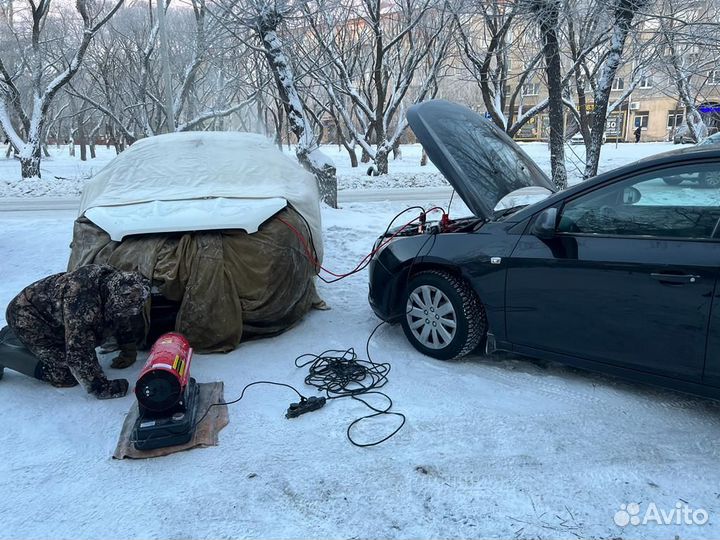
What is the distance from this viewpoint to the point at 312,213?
555 centimetres

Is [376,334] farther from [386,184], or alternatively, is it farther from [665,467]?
[386,184]

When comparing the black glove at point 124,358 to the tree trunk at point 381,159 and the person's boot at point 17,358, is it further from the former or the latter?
the tree trunk at point 381,159

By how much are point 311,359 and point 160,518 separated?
193 centimetres

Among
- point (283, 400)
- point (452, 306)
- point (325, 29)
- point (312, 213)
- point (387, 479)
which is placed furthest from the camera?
point (325, 29)

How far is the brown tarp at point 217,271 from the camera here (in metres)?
4.32

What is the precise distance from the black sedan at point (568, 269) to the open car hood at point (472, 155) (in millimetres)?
13

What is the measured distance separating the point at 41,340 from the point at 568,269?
3.58 m

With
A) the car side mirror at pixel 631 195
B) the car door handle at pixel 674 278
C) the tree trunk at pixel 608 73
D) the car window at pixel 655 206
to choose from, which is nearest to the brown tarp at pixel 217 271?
the car window at pixel 655 206

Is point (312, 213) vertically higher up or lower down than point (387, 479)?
higher up

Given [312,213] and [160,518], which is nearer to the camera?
[160,518]

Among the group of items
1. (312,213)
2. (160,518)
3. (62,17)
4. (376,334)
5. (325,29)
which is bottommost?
(160,518)

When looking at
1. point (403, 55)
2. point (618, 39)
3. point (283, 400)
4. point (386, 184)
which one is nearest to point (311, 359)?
point (283, 400)

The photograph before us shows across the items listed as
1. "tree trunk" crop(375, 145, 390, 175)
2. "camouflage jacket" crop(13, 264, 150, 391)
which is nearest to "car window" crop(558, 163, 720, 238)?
"camouflage jacket" crop(13, 264, 150, 391)
